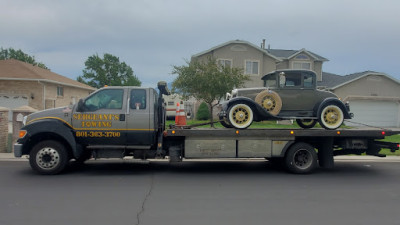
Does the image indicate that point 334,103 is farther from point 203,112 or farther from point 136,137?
point 203,112

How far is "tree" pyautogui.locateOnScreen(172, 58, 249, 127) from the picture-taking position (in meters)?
21.1

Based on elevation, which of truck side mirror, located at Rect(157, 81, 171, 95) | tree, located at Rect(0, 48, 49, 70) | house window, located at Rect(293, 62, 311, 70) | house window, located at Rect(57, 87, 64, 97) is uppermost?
tree, located at Rect(0, 48, 49, 70)

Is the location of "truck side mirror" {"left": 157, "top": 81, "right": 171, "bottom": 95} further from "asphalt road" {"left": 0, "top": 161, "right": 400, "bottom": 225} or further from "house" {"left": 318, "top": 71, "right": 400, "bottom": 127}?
"house" {"left": 318, "top": 71, "right": 400, "bottom": 127}

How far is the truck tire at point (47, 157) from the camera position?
7215mm

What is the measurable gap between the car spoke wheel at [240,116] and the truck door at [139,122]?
7.00ft

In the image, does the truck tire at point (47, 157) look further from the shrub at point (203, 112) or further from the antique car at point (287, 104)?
the shrub at point (203, 112)

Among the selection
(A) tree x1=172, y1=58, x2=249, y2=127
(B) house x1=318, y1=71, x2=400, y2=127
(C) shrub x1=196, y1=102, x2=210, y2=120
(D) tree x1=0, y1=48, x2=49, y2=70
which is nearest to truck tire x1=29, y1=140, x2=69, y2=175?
(A) tree x1=172, y1=58, x2=249, y2=127

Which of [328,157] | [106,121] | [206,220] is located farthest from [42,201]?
[328,157]

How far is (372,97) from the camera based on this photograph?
24.8m

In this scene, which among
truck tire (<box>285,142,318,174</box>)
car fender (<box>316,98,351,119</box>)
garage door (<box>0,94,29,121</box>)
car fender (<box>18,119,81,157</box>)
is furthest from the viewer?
garage door (<box>0,94,29,121</box>)

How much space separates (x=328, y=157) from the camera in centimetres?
814

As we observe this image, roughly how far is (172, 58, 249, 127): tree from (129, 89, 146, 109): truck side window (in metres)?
13.2

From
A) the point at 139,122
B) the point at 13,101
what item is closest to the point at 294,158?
the point at 139,122

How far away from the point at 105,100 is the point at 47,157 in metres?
1.90
